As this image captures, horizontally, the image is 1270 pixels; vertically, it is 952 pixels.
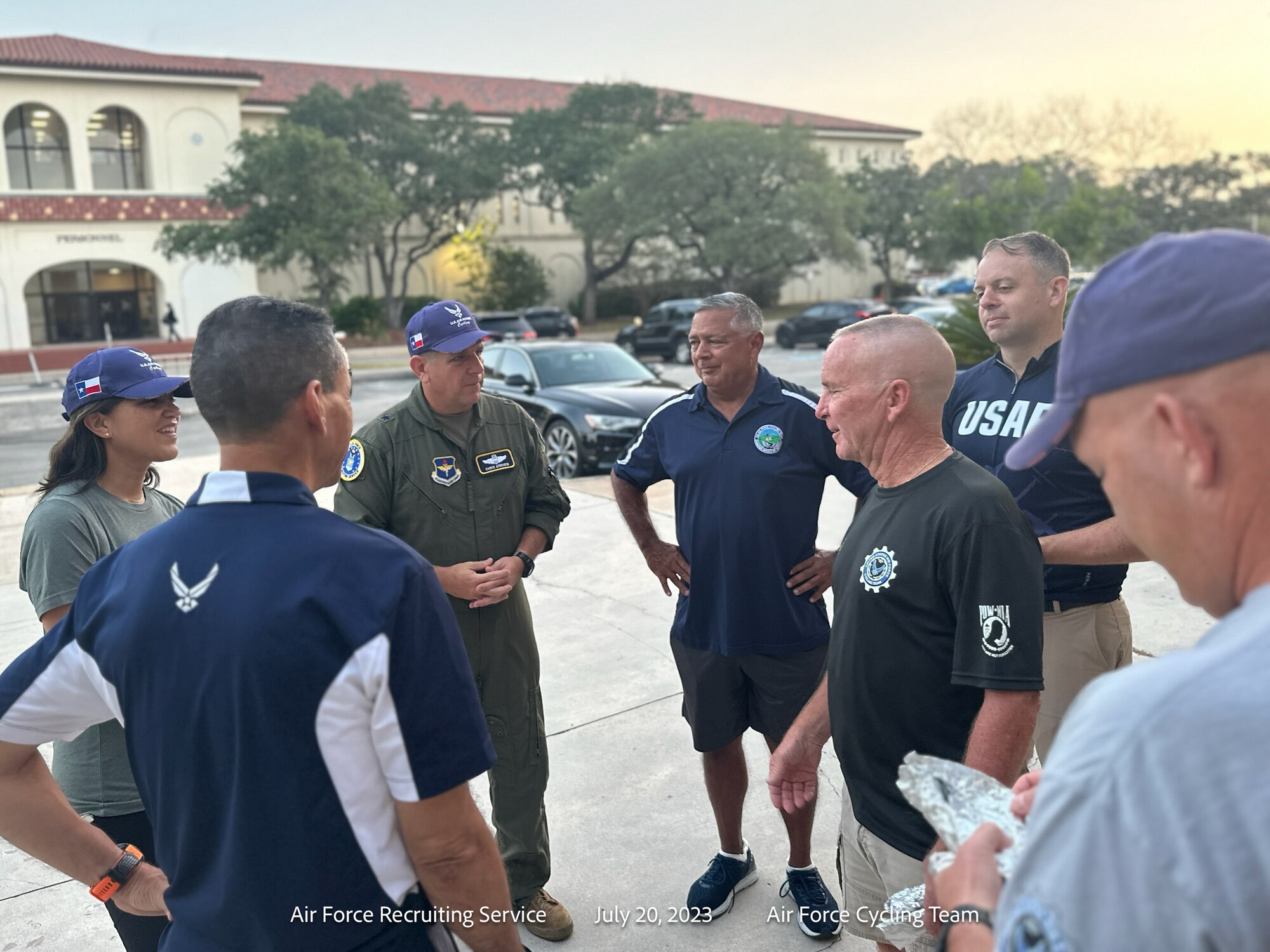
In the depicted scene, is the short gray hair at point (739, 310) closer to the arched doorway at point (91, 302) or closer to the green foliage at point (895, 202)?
the arched doorway at point (91, 302)

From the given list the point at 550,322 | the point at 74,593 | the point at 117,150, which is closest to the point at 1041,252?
the point at 74,593

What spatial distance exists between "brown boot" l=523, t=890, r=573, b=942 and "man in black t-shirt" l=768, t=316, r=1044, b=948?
112 centimetres

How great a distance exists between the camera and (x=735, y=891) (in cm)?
344

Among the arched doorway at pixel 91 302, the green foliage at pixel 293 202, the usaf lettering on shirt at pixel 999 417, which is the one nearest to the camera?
the usaf lettering on shirt at pixel 999 417

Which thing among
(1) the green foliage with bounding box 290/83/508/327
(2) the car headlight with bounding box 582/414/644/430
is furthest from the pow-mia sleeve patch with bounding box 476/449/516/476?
(1) the green foliage with bounding box 290/83/508/327

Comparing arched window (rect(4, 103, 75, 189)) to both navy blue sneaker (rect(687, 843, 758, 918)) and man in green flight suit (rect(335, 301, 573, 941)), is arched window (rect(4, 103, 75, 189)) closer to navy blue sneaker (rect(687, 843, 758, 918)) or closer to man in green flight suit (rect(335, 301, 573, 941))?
man in green flight suit (rect(335, 301, 573, 941))

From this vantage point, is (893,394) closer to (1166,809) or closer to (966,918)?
(966,918)

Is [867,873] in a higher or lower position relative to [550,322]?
higher

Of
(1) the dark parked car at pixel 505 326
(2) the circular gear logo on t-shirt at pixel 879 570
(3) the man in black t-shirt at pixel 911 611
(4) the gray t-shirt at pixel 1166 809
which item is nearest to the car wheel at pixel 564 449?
(3) the man in black t-shirt at pixel 911 611

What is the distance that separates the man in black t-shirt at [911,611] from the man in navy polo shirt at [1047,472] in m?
0.83

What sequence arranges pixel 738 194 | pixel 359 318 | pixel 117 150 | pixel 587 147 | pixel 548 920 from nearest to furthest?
pixel 548 920, pixel 738 194, pixel 359 318, pixel 117 150, pixel 587 147

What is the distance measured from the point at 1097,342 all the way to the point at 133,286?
161 feet

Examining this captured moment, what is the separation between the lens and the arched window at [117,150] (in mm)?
40406

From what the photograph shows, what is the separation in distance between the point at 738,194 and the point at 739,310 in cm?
3766
